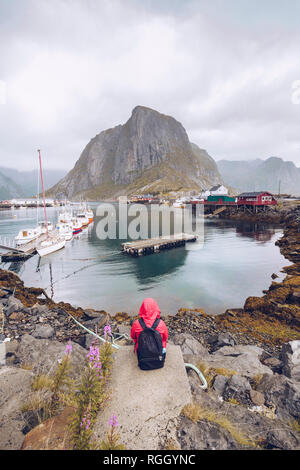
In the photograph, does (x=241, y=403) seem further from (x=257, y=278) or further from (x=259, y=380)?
(x=257, y=278)

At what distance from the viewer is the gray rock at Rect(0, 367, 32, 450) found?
3906mm

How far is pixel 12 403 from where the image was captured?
15.9 feet

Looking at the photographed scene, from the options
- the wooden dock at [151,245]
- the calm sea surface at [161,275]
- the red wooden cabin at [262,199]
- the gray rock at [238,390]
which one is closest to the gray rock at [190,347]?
the gray rock at [238,390]

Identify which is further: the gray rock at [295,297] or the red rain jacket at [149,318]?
the gray rock at [295,297]

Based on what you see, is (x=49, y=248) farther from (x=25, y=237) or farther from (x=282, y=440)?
(x=282, y=440)

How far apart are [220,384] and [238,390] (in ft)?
1.64

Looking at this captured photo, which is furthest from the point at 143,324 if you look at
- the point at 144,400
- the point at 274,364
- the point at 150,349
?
the point at 274,364

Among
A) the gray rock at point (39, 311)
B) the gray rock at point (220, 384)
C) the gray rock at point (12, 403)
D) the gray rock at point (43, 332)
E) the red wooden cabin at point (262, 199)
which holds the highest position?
the red wooden cabin at point (262, 199)

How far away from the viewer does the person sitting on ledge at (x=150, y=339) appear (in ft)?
17.0

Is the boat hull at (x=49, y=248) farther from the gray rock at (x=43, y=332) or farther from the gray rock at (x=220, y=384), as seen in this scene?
the gray rock at (x=220, y=384)

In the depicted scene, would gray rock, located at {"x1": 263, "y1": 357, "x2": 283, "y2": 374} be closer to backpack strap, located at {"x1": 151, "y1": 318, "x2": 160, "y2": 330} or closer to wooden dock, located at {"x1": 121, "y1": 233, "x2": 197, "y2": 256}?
backpack strap, located at {"x1": 151, "y1": 318, "x2": 160, "y2": 330}

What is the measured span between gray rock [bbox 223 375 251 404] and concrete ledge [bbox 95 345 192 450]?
179 cm

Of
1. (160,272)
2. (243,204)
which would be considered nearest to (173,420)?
(160,272)

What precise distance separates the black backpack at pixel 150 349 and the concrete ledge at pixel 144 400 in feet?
0.82
